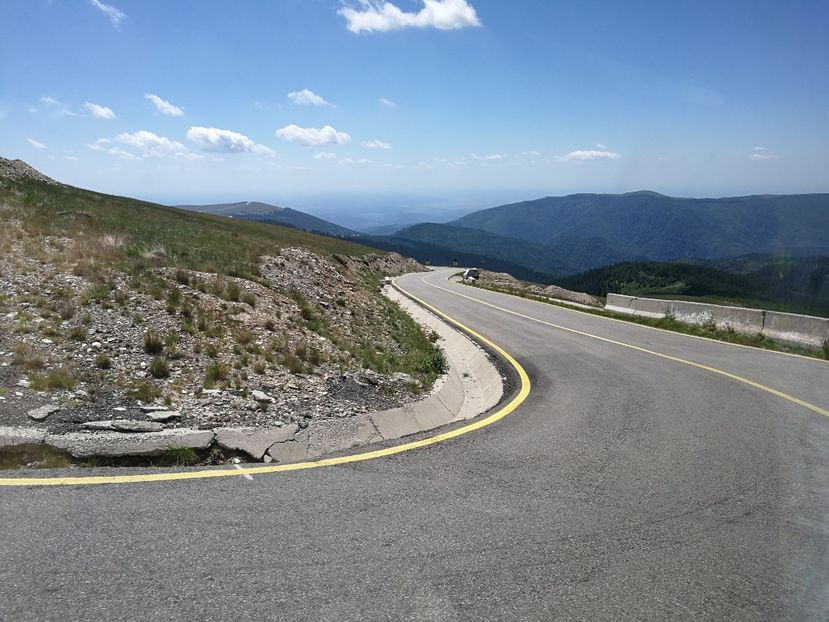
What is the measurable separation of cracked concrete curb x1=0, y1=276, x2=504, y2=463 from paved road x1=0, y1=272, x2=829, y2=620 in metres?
0.81

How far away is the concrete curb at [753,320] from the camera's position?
499 inches

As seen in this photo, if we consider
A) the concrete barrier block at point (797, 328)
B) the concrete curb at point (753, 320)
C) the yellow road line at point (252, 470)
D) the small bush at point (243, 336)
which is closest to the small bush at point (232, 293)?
the small bush at point (243, 336)

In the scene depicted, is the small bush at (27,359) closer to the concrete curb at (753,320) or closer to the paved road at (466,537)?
the paved road at (466,537)

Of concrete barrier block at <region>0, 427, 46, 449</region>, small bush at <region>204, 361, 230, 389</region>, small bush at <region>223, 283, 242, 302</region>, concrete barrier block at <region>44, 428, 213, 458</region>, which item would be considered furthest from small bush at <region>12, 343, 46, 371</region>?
small bush at <region>223, 283, 242, 302</region>

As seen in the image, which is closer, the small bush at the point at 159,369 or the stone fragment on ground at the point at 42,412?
the stone fragment on ground at the point at 42,412

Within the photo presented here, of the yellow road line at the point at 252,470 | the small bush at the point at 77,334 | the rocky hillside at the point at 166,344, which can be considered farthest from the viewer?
the small bush at the point at 77,334

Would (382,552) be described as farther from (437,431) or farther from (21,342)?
(21,342)

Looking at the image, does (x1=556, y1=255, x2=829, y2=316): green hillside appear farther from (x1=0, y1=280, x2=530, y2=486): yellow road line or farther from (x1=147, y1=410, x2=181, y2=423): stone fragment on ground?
(x1=147, y1=410, x2=181, y2=423): stone fragment on ground

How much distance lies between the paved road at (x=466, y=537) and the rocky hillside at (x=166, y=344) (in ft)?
6.75

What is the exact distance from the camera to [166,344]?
8.03 m

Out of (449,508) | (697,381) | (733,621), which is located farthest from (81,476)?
(697,381)

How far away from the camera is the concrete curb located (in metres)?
12.7

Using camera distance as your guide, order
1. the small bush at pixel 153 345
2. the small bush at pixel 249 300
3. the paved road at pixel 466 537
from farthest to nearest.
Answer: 1. the small bush at pixel 249 300
2. the small bush at pixel 153 345
3. the paved road at pixel 466 537

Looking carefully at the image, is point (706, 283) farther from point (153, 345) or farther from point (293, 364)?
point (153, 345)
